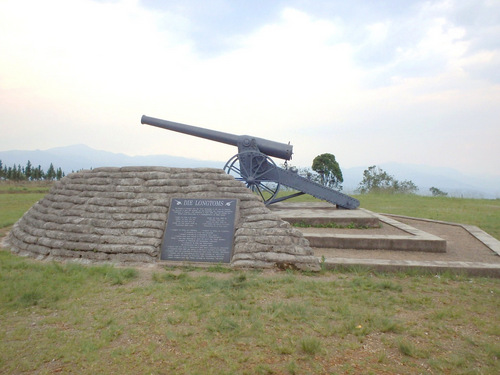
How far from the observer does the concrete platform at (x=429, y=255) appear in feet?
18.2

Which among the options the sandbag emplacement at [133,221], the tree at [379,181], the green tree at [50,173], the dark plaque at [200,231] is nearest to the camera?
the sandbag emplacement at [133,221]

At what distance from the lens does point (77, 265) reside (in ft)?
18.0

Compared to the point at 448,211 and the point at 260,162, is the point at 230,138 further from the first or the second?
the point at 448,211

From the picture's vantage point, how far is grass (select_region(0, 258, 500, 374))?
2.99 m

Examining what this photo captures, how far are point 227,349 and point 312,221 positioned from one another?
5.56 metres

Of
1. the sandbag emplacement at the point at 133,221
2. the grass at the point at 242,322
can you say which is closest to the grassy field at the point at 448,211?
the grass at the point at 242,322

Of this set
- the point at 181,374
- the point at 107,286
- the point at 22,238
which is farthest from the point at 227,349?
the point at 22,238

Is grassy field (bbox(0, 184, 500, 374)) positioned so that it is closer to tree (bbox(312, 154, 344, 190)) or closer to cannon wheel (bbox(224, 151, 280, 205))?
cannon wheel (bbox(224, 151, 280, 205))

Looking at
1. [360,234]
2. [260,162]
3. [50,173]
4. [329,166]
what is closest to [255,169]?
[260,162]

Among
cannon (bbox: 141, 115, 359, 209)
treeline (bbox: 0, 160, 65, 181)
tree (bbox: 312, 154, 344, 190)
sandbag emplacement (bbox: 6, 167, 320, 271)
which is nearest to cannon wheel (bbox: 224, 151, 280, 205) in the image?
cannon (bbox: 141, 115, 359, 209)

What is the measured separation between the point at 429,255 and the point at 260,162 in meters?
4.77

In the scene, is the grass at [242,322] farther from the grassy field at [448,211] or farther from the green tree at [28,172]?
the green tree at [28,172]

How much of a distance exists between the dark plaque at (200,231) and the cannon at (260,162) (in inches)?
132

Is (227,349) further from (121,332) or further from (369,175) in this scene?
(369,175)
